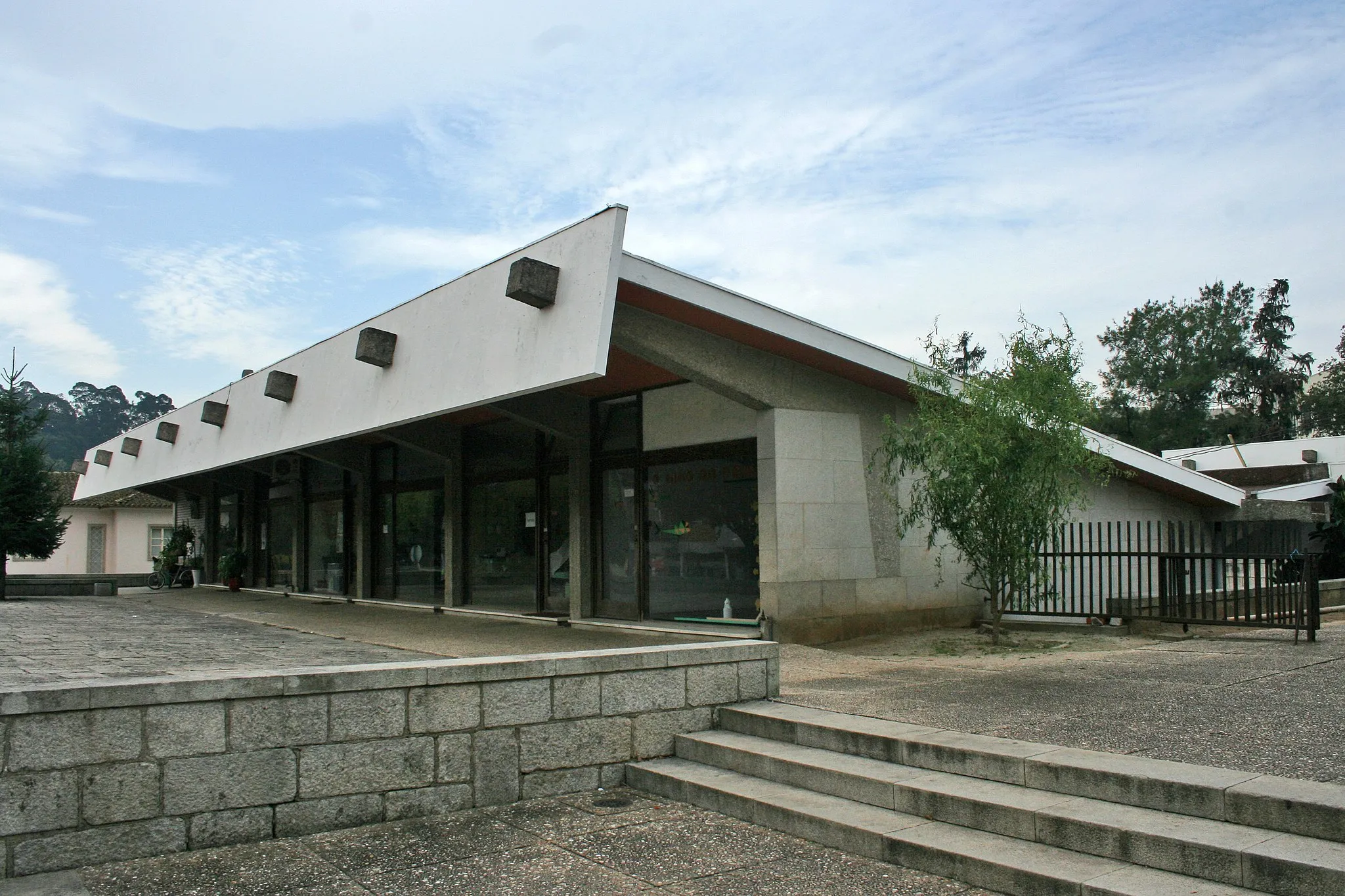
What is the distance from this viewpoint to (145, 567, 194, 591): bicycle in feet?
93.2

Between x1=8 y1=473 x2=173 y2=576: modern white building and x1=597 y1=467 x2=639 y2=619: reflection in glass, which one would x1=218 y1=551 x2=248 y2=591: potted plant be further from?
x1=597 y1=467 x2=639 y2=619: reflection in glass

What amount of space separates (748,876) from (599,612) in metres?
9.13

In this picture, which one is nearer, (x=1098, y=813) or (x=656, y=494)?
(x=1098, y=813)

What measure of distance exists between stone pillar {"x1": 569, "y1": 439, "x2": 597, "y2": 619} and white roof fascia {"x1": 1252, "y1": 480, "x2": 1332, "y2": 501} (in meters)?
→ 15.0

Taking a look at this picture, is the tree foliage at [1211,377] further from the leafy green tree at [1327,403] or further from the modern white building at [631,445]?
the modern white building at [631,445]

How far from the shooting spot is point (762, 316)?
10.9 metres

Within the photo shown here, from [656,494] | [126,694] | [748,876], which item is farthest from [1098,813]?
[656,494]

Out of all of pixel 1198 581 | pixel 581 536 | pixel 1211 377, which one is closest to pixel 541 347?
pixel 581 536

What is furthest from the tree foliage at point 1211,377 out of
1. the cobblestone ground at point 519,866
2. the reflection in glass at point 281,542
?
the cobblestone ground at point 519,866

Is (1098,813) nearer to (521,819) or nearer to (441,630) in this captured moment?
(521,819)

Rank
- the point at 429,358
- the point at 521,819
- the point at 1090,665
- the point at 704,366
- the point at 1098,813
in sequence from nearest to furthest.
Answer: the point at 1098,813 → the point at 521,819 → the point at 1090,665 → the point at 704,366 → the point at 429,358

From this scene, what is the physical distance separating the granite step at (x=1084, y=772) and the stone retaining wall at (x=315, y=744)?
0.91m

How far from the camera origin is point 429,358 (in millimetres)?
12438

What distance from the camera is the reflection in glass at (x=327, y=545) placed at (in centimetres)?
2138
